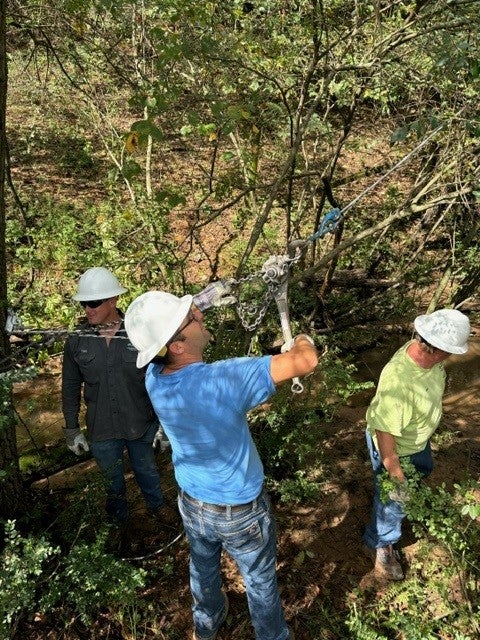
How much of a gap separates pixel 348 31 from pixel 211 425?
3381mm

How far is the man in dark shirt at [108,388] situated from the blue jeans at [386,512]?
4.32 ft

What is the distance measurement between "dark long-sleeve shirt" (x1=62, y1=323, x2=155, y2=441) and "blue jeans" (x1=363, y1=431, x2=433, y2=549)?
1.35m

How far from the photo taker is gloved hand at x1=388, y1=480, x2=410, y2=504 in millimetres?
2685

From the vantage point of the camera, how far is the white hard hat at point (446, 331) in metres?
2.66

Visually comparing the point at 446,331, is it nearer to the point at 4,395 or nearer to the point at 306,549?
the point at 306,549

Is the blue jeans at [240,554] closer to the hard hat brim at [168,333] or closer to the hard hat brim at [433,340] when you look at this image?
the hard hat brim at [168,333]

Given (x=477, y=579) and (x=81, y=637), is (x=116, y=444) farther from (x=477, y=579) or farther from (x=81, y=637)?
(x=477, y=579)

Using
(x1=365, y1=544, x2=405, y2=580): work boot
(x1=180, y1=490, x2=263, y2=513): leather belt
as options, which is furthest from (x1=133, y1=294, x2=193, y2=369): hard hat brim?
(x1=365, y1=544, x2=405, y2=580): work boot

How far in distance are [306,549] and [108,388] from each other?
5.19ft

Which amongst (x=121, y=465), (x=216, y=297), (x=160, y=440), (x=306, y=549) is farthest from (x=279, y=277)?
(x=306, y=549)

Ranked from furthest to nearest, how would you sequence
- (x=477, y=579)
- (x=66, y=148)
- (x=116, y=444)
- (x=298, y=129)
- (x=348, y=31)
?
1. (x=66, y=148)
2. (x=348, y=31)
3. (x=298, y=129)
4. (x=116, y=444)
5. (x=477, y=579)

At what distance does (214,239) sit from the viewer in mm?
7812

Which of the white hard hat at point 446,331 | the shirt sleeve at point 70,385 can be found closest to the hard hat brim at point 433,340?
the white hard hat at point 446,331

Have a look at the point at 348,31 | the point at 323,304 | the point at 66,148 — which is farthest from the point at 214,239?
the point at 348,31
